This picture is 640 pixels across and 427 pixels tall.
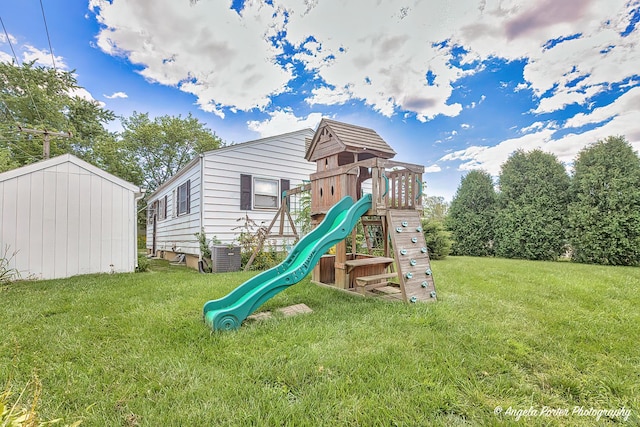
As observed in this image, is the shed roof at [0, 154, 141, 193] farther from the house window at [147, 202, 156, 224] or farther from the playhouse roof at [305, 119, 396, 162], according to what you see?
the house window at [147, 202, 156, 224]

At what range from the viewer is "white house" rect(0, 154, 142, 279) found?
19.4 feet

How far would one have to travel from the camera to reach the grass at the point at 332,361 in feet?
5.63

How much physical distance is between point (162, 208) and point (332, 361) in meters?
13.2

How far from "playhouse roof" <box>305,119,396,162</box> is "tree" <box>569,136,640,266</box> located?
24.3 ft

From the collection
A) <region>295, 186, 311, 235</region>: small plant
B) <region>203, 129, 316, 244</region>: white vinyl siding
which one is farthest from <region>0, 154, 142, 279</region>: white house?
<region>295, 186, 311, 235</region>: small plant

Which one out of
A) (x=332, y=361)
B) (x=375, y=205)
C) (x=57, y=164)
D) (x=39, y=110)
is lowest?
(x=332, y=361)

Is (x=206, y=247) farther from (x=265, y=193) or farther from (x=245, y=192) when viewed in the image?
(x=265, y=193)

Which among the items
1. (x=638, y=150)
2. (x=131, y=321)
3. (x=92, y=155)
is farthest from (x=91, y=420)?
(x=92, y=155)

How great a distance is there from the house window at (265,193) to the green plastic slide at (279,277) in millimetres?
4669

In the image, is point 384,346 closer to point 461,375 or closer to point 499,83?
point 461,375

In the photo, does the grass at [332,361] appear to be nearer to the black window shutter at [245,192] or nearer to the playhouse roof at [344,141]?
the playhouse roof at [344,141]

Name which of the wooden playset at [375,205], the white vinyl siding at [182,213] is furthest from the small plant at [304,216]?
the white vinyl siding at [182,213]

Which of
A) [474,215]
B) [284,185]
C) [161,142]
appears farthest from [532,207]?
[161,142]

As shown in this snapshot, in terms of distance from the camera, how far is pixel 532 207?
9492 mm
